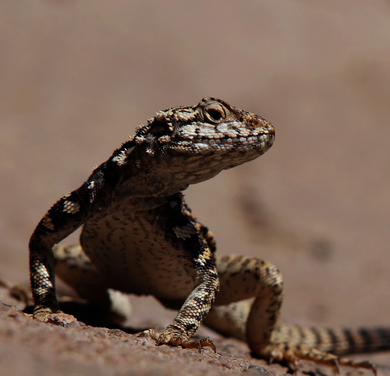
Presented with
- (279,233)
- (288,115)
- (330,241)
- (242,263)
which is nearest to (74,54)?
(288,115)

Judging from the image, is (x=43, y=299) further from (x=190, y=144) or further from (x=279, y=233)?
(x=279, y=233)

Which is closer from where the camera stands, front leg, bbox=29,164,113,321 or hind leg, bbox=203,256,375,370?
front leg, bbox=29,164,113,321

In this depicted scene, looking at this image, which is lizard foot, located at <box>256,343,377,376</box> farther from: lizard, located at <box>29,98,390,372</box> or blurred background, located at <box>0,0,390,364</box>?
blurred background, located at <box>0,0,390,364</box>

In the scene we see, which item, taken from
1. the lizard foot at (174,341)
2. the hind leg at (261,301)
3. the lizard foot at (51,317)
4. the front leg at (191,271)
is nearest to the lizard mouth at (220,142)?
the front leg at (191,271)

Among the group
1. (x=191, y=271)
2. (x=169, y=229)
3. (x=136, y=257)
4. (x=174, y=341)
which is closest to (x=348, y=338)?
(x=191, y=271)

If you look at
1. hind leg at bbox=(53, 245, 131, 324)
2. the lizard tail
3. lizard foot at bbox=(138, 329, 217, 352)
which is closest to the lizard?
lizard foot at bbox=(138, 329, 217, 352)

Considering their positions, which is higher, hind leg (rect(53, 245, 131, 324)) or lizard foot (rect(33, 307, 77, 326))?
hind leg (rect(53, 245, 131, 324))
